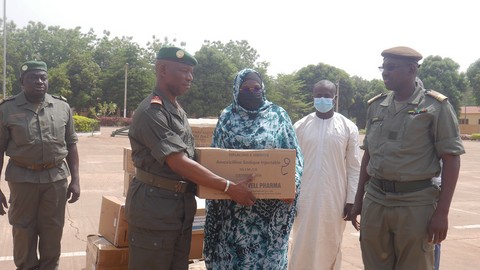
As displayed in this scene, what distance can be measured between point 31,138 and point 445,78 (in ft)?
175

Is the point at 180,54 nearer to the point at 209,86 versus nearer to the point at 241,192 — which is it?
the point at 241,192

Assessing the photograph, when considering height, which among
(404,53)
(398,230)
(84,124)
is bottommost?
(84,124)

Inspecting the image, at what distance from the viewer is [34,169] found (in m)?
3.83

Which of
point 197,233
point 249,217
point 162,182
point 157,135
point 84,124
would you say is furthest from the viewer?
point 84,124

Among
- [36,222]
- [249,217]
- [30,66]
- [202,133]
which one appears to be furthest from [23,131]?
[249,217]

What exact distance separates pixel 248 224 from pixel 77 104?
161ft

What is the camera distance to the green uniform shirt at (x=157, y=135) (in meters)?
2.76

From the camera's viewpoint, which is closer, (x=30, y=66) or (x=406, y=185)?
(x=406, y=185)

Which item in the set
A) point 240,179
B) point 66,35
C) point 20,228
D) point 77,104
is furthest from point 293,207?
point 66,35

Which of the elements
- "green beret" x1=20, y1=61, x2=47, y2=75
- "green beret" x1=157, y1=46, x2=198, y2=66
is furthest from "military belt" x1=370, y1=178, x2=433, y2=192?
"green beret" x1=20, y1=61, x2=47, y2=75

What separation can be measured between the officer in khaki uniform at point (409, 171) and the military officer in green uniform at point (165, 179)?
940 mm

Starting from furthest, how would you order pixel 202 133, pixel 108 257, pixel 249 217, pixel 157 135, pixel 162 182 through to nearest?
pixel 202 133, pixel 108 257, pixel 249 217, pixel 162 182, pixel 157 135

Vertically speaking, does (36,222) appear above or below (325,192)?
below

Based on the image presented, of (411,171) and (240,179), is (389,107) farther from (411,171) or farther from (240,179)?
(240,179)
